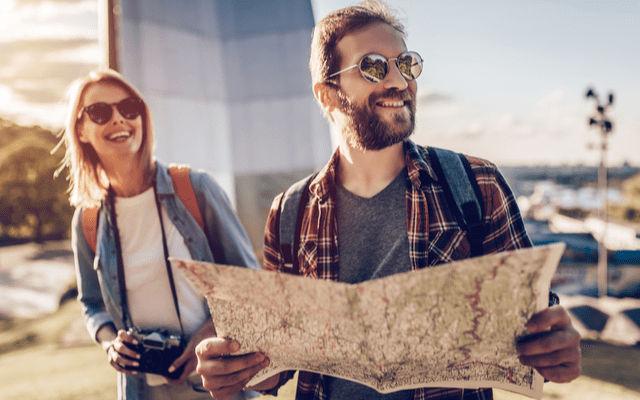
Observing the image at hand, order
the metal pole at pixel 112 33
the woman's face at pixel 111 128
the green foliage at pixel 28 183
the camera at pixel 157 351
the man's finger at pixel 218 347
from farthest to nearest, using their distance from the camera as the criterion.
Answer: the green foliage at pixel 28 183
the metal pole at pixel 112 33
the woman's face at pixel 111 128
the camera at pixel 157 351
the man's finger at pixel 218 347

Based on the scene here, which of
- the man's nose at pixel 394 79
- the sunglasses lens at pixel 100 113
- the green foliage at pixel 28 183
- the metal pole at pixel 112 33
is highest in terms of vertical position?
the metal pole at pixel 112 33

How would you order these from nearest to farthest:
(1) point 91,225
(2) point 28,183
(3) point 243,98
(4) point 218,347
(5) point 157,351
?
1. (4) point 218,347
2. (5) point 157,351
3. (1) point 91,225
4. (3) point 243,98
5. (2) point 28,183

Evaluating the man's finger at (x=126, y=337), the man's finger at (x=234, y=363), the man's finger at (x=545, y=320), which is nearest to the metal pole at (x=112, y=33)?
the man's finger at (x=126, y=337)

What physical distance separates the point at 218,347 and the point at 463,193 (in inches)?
28.0

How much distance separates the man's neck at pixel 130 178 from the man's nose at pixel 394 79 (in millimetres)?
1052

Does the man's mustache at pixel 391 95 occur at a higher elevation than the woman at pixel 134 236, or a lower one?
higher

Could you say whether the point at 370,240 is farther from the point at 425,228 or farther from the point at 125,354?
the point at 125,354

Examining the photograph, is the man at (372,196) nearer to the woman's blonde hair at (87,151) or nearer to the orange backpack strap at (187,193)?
the orange backpack strap at (187,193)

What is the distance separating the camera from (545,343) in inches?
38.6

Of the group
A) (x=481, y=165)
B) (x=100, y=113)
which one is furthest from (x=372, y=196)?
(x=100, y=113)

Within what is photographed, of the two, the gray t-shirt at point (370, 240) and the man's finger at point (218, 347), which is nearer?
the man's finger at point (218, 347)

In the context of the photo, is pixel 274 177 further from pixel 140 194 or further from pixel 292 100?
pixel 140 194

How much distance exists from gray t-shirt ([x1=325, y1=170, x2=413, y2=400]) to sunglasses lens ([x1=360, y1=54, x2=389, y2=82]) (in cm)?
27

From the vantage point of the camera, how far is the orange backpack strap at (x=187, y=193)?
199cm
